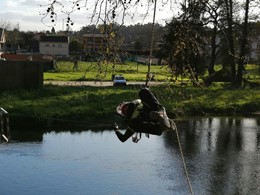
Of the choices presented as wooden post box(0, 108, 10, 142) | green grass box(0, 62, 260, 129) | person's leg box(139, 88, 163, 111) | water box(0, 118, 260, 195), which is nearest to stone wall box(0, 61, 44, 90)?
green grass box(0, 62, 260, 129)

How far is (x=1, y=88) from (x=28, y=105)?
3718mm

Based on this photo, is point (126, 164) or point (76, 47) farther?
point (76, 47)

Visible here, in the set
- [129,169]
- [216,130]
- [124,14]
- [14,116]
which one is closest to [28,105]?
[14,116]

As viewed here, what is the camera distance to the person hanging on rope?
167 inches

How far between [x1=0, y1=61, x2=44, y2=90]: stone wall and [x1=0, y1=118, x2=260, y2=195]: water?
826 cm

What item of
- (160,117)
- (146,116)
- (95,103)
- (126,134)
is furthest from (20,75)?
(160,117)

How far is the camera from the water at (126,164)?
12578 mm

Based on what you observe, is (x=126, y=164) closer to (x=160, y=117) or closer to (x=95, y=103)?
(x=95, y=103)

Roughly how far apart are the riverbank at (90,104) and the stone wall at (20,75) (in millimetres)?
736

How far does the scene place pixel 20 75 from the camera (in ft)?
90.0

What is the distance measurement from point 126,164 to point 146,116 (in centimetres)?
1042

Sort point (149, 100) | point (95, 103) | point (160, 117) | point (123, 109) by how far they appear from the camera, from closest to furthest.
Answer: point (160, 117), point (149, 100), point (123, 109), point (95, 103)

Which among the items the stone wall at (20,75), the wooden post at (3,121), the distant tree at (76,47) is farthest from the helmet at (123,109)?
the stone wall at (20,75)

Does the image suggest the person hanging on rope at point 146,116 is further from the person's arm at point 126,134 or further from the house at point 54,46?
the house at point 54,46
